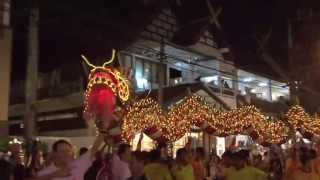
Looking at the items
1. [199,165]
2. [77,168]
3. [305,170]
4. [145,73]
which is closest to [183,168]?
[199,165]

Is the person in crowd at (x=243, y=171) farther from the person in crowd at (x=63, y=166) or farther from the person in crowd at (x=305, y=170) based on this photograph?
the person in crowd at (x=63, y=166)

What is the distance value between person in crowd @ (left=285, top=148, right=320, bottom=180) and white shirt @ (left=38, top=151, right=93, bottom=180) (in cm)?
404

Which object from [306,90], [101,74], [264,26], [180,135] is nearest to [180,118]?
[180,135]

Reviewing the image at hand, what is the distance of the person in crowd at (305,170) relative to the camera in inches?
335

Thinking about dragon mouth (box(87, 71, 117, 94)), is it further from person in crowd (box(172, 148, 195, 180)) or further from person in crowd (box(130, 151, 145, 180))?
person in crowd (box(172, 148, 195, 180))

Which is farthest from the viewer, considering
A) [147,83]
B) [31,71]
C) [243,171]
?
[147,83]

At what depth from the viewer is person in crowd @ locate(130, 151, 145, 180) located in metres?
7.27

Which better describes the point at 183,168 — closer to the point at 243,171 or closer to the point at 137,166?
the point at 243,171

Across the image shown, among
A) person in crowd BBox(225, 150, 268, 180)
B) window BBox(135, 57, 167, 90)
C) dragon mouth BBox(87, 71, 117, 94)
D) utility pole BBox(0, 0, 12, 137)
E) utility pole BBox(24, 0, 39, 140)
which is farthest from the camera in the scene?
window BBox(135, 57, 167, 90)

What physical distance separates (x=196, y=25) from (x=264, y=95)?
53.7 feet

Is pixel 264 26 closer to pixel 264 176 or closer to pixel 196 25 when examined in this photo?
pixel 196 25

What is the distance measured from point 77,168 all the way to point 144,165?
3.06 metres

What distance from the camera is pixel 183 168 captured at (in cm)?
943

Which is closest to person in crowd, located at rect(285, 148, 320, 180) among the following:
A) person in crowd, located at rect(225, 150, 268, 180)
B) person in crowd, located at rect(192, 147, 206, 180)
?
person in crowd, located at rect(225, 150, 268, 180)
